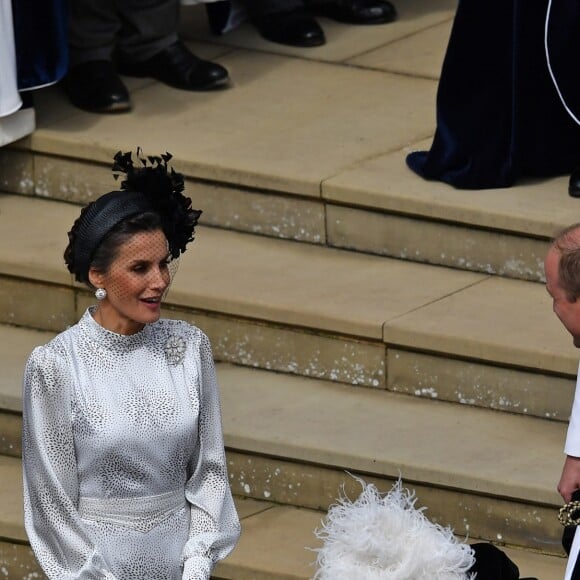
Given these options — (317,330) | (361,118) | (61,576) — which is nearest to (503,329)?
(317,330)

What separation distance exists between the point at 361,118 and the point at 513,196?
89 cm

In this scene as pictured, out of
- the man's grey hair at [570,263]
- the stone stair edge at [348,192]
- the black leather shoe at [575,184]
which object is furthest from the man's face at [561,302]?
the black leather shoe at [575,184]

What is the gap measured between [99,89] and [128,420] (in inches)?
107

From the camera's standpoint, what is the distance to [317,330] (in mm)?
5145

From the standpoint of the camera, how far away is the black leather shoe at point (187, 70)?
632cm

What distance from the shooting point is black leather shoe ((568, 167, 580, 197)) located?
538cm

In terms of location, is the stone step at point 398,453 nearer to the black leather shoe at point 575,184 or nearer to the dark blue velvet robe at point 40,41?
the black leather shoe at point 575,184

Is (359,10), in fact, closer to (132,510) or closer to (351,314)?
(351,314)

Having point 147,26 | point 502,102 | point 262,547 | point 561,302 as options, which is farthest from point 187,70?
point 561,302

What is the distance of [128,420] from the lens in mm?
3592

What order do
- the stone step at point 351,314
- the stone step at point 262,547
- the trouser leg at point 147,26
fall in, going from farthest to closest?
1. the trouser leg at point 147,26
2. the stone step at point 351,314
3. the stone step at point 262,547

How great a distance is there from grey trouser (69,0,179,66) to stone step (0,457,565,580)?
170cm

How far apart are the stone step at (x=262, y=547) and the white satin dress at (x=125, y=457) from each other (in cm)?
74

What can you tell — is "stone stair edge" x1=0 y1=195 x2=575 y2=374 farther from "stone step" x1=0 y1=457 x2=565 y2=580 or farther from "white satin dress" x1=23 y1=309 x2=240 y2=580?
"white satin dress" x1=23 y1=309 x2=240 y2=580
